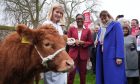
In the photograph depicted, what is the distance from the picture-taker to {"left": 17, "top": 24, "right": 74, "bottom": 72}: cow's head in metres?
4.80

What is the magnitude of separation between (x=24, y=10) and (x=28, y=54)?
93.7 ft

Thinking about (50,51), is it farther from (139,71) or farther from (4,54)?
(139,71)

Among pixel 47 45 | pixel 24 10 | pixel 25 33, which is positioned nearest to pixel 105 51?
pixel 47 45

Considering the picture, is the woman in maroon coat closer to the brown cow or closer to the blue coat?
the blue coat

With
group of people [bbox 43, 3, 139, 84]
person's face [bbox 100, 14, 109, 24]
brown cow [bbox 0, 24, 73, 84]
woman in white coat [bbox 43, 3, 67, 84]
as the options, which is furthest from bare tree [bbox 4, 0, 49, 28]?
brown cow [bbox 0, 24, 73, 84]

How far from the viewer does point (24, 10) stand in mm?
33031

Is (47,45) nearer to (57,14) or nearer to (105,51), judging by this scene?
(57,14)

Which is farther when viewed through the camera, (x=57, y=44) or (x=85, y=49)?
(x=85, y=49)

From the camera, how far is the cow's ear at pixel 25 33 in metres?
4.77

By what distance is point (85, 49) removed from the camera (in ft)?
28.9

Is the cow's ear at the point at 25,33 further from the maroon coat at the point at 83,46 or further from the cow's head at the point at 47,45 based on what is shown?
the maroon coat at the point at 83,46

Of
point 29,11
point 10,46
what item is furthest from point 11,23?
point 10,46

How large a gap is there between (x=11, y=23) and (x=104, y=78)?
24444mm

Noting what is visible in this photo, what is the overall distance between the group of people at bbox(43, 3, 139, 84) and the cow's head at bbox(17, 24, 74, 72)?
1062 millimetres
